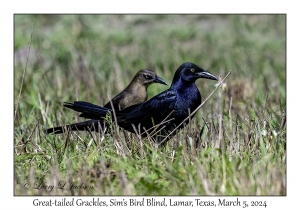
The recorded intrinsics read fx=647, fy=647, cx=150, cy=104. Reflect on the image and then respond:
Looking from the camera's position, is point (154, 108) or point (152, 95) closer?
point (154, 108)

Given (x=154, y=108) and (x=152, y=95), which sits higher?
(x=152, y=95)

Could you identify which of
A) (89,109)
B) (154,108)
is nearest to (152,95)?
(154,108)

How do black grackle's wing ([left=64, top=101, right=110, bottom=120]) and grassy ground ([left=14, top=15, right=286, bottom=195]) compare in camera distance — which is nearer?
grassy ground ([left=14, top=15, right=286, bottom=195])

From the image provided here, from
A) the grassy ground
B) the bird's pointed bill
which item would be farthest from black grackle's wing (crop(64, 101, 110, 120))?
the bird's pointed bill

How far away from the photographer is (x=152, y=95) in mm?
8172

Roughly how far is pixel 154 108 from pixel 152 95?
2528mm

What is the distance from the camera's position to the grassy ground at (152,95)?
4.08 m

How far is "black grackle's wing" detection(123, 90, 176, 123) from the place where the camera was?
5602mm

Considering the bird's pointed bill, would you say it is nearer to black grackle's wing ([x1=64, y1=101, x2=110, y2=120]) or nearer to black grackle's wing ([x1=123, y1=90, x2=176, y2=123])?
black grackle's wing ([x1=123, y1=90, x2=176, y2=123])

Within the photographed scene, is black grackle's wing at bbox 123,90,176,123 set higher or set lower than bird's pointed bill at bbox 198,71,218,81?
lower

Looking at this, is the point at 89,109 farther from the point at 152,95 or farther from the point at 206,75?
the point at 152,95

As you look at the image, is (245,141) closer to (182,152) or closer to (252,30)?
(182,152)

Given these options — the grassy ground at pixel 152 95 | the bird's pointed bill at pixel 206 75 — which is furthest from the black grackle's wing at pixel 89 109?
the bird's pointed bill at pixel 206 75

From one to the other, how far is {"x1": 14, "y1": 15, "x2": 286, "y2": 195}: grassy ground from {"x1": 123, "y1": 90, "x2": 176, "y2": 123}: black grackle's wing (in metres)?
0.20
